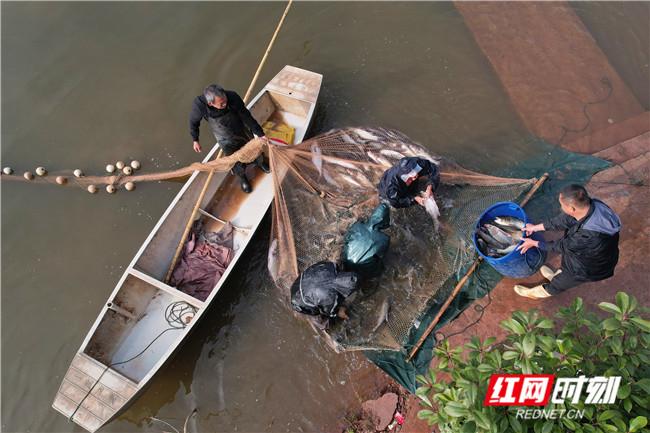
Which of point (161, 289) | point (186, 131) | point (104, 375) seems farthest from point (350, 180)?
point (104, 375)

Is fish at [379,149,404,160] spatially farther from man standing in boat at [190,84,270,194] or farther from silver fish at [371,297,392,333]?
silver fish at [371,297,392,333]

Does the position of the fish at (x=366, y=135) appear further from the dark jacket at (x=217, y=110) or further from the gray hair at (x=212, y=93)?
the gray hair at (x=212, y=93)

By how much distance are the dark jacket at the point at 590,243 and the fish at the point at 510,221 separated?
487 mm

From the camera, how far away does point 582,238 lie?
4.02 m

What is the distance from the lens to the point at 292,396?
561 cm

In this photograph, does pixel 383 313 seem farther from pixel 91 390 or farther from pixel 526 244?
pixel 91 390

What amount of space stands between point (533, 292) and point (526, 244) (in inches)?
44.2

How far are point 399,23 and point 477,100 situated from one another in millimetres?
2491

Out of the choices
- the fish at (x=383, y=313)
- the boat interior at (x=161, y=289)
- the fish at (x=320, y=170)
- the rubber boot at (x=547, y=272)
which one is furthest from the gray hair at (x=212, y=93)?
the rubber boot at (x=547, y=272)

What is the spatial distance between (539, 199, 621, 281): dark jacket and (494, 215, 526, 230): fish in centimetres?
49

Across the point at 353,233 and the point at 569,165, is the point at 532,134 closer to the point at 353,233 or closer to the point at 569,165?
the point at 569,165

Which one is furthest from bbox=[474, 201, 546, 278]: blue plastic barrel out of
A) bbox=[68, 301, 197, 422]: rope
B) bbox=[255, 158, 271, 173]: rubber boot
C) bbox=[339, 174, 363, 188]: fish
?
bbox=[68, 301, 197, 422]: rope

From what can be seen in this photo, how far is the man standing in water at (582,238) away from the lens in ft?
12.6

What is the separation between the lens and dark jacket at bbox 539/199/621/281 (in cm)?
389
